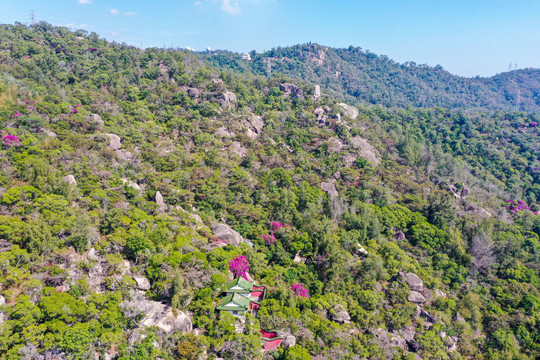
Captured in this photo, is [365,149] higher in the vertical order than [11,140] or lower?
lower

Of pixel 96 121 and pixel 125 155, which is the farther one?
pixel 96 121

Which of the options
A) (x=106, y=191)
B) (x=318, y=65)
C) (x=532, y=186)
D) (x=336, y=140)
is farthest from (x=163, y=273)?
(x=318, y=65)

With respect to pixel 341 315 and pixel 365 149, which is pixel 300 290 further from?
pixel 365 149

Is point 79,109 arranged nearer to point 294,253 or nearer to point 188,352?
point 294,253

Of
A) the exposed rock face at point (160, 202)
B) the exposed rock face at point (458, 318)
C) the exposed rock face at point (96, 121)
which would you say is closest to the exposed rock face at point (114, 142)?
the exposed rock face at point (96, 121)

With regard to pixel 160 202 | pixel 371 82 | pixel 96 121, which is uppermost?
pixel 371 82

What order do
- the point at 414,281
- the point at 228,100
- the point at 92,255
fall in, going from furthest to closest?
1. the point at 228,100
2. the point at 414,281
3. the point at 92,255

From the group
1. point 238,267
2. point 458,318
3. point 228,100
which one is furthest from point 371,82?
point 238,267

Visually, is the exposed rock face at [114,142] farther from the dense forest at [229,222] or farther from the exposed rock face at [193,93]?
the exposed rock face at [193,93]
